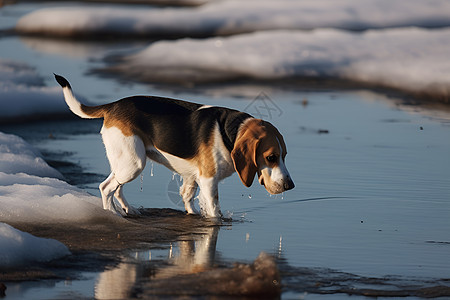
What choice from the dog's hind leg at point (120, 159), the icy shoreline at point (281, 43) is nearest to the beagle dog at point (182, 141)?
the dog's hind leg at point (120, 159)

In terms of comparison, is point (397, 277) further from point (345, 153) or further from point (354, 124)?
point (354, 124)

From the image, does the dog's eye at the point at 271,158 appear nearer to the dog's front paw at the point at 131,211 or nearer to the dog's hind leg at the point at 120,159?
the dog's hind leg at the point at 120,159

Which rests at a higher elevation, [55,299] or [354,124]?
[354,124]

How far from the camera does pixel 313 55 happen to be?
17.4 metres

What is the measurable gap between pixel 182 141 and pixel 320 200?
1.40 meters

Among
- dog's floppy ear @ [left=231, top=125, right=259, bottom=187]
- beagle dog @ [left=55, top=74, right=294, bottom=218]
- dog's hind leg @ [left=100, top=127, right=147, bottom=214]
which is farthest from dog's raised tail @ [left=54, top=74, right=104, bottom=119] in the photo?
dog's floppy ear @ [left=231, top=125, right=259, bottom=187]

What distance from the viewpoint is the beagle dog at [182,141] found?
7352 mm

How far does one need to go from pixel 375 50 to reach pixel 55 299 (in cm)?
1348

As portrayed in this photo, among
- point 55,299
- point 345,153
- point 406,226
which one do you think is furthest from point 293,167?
point 55,299

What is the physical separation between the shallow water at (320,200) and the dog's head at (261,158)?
1.20 ft

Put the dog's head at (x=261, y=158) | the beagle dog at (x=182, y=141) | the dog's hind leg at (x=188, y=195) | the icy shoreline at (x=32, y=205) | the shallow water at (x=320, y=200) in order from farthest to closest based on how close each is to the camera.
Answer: the dog's hind leg at (x=188, y=195) < the beagle dog at (x=182, y=141) < the dog's head at (x=261, y=158) < the icy shoreline at (x=32, y=205) < the shallow water at (x=320, y=200)

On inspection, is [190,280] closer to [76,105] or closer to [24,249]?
[24,249]

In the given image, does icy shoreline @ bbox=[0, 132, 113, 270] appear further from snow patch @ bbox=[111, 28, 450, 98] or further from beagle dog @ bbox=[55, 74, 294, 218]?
snow patch @ bbox=[111, 28, 450, 98]

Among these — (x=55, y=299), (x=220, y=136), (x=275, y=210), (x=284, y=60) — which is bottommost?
(x=55, y=299)
